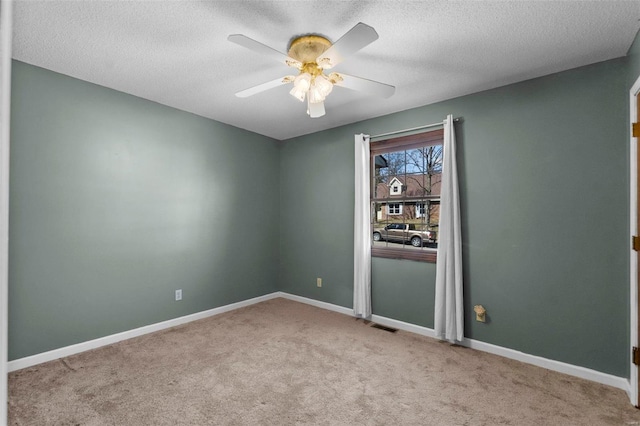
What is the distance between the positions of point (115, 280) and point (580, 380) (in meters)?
4.16

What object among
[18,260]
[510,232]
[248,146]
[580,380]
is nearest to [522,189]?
[510,232]

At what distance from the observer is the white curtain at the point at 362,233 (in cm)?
368

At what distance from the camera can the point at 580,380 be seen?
7.95 ft

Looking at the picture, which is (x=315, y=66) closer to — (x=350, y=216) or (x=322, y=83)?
(x=322, y=83)

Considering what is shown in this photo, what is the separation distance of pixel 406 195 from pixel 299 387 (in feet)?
Answer: 7.60

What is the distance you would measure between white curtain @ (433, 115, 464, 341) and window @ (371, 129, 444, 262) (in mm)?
242

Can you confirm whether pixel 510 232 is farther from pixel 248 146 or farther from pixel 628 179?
pixel 248 146

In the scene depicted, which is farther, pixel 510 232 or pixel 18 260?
pixel 510 232

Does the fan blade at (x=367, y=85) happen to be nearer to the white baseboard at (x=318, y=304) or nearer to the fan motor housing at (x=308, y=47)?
the fan motor housing at (x=308, y=47)

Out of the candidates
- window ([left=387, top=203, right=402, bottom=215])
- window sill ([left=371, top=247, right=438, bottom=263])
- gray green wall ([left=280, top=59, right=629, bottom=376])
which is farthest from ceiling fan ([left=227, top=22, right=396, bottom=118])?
window sill ([left=371, top=247, right=438, bottom=263])

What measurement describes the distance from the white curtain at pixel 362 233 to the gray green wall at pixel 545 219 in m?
0.30

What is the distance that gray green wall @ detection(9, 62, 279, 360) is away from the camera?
2559mm

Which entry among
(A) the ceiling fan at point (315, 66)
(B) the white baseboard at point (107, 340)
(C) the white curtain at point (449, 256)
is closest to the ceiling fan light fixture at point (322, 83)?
(A) the ceiling fan at point (315, 66)

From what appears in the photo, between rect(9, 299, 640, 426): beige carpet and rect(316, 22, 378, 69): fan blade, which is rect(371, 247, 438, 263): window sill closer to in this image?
rect(9, 299, 640, 426): beige carpet
